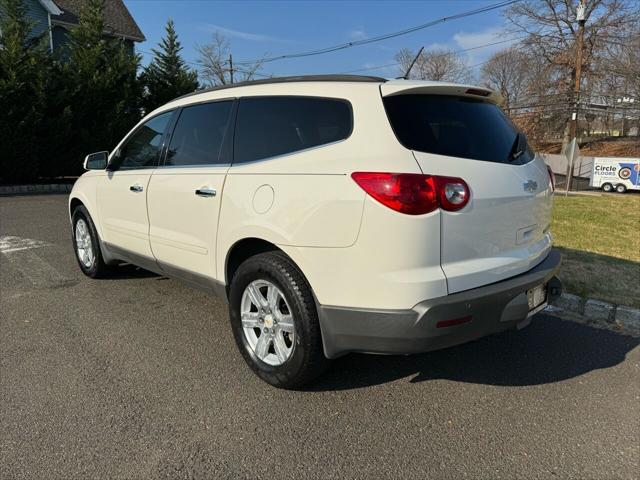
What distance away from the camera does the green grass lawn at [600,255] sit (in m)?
4.76

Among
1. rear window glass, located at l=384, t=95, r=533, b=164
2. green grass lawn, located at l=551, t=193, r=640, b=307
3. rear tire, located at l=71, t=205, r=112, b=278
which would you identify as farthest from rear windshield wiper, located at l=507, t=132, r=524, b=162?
rear tire, located at l=71, t=205, r=112, b=278

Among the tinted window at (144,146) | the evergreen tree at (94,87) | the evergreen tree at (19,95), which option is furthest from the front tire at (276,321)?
the evergreen tree at (94,87)

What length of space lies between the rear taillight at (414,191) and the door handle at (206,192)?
4.12 feet

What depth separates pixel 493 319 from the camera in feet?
8.50

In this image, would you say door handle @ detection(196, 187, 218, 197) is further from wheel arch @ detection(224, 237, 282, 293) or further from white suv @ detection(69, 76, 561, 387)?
wheel arch @ detection(224, 237, 282, 293)

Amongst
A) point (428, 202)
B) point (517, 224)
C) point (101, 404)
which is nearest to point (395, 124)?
point (428, 202)

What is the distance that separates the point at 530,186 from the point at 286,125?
1.53 m

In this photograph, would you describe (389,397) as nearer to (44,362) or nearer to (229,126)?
(229,126)

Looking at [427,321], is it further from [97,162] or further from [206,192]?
[97,162]

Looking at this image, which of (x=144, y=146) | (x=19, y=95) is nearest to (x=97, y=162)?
(x=144, y=146)

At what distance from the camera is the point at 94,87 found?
48.6 ft

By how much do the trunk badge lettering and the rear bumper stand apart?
521 millimetres

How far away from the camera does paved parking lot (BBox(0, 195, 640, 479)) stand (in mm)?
2367

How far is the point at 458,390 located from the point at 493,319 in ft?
2.28
